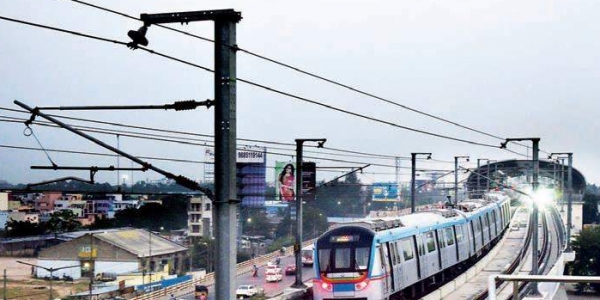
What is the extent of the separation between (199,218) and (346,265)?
145 ft

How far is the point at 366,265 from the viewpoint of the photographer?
20281mm

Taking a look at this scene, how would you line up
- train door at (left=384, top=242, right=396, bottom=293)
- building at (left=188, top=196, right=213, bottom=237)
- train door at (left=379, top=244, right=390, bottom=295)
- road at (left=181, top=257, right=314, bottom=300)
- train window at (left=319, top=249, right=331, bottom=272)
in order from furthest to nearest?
building at (left=188, top=196, right=213, bottom=237)
road at (left=181, top=257, right=314, bottom=300)
train door at (left=384, top=242, right=396, bottom=293)
train door at (left=379, top=244, right=390, bottom=295)
train window at (left=319, top=249, right=331, bottom=272)

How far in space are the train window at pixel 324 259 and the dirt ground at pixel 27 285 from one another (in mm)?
19999

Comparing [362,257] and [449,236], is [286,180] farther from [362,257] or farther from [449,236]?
[362,257]

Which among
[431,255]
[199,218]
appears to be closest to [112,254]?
[199,218]

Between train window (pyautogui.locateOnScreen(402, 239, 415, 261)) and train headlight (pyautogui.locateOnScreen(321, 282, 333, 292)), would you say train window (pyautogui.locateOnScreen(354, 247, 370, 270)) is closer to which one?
train headlight (pyautogui.locateOnScreen(321, 282, 333, 292))

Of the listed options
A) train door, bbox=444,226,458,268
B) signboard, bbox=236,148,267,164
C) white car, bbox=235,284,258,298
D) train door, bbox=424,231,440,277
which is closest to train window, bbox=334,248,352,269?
train door, bbox=424,231,440,277

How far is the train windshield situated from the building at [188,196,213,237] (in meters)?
40.9

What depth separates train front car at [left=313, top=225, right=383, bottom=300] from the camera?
66.2ft

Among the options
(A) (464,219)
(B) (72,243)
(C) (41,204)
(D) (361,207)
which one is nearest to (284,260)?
(C) (41,204)

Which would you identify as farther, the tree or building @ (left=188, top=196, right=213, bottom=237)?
the tree

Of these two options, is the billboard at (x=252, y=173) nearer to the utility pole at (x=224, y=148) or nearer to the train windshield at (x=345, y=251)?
the train windshield at (x=345, y=251)

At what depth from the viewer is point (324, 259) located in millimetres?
20625

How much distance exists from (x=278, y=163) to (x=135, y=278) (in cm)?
2171
